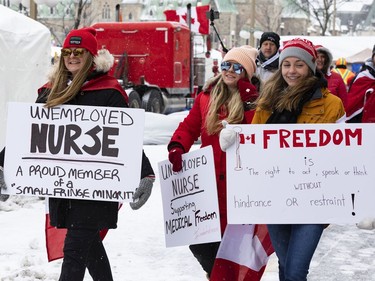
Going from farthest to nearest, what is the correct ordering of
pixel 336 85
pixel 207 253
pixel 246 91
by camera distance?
pixel 336 85 < pixel 207 253 < pixel 246 91

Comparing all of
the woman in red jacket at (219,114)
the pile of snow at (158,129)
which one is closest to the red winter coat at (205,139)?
the woman in red jacket at (219,114)

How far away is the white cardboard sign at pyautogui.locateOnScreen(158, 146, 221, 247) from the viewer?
203 inches

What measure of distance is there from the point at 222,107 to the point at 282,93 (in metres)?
0.54

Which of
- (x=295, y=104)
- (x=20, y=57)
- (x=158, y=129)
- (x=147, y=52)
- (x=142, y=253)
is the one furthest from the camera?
(x=147, y=52)

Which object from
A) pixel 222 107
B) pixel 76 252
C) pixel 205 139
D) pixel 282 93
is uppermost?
pixel 282 93

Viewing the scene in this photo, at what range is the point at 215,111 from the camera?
17.2 ft

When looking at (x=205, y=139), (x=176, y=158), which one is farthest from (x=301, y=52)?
(x=176, y=158)

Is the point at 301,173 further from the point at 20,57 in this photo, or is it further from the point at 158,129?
the point at 158,129

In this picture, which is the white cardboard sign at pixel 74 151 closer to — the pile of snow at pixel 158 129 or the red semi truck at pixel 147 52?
the pile of snow at pixel 158 129

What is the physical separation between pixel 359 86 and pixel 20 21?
4480 mm

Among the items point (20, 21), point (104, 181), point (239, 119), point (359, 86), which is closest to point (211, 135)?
point (239, 119)

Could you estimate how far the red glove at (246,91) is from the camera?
5300 mm

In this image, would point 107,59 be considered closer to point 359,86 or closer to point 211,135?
point 211,135

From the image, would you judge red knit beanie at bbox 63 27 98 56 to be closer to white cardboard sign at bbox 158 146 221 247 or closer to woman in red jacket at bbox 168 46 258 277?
woman in red jacket at bbox 168 46 258 277
